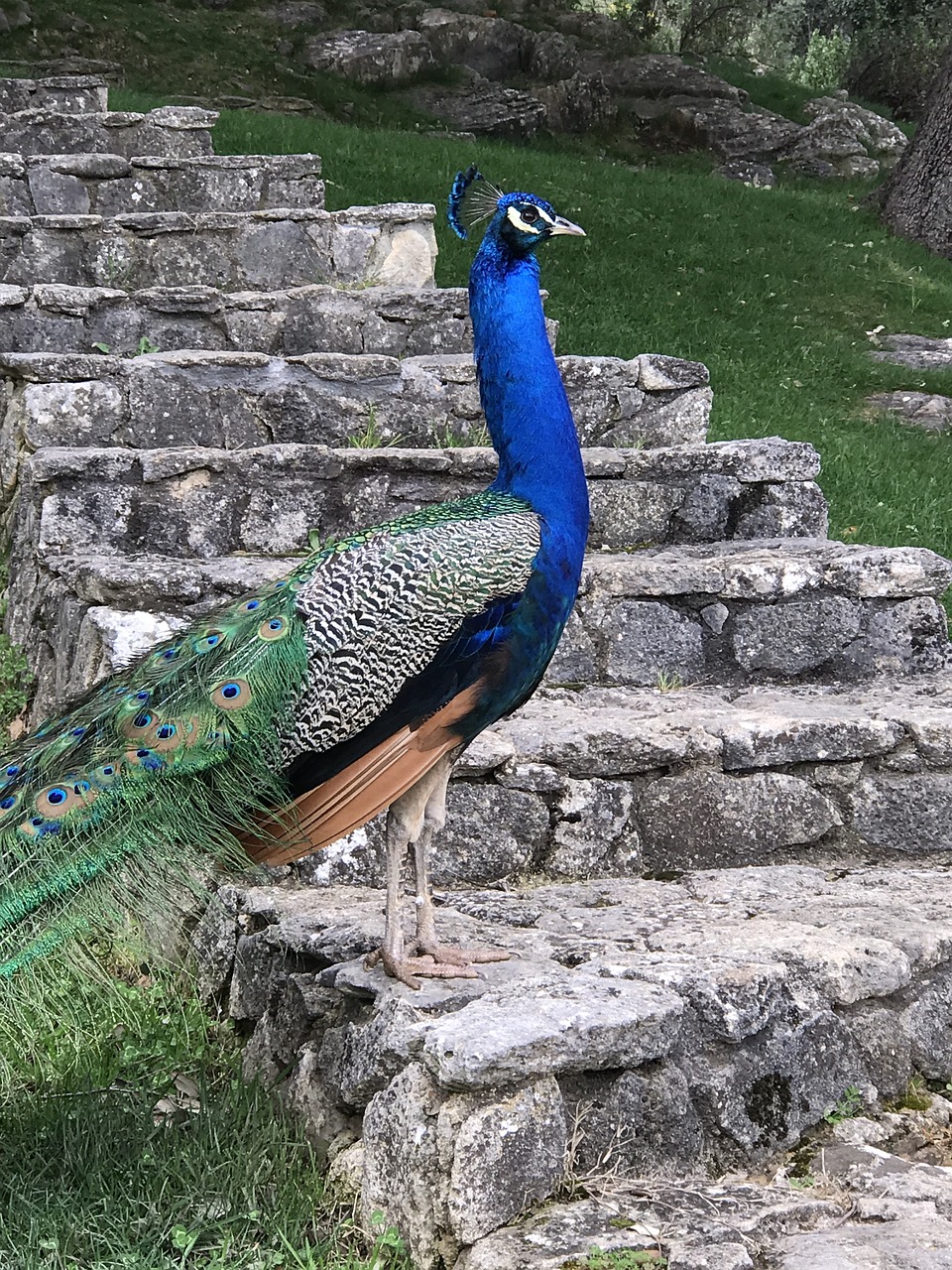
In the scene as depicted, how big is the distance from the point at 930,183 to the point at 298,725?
38.5 feet

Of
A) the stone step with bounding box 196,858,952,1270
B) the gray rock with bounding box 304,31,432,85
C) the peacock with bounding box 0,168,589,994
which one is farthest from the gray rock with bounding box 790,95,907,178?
the peacock with bounding box 0,168,589,994

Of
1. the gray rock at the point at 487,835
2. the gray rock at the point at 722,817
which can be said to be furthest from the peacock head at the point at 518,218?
the gray rock at the point at 722,817

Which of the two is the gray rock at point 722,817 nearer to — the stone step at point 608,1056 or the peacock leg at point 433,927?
the stone step at point 608,1056

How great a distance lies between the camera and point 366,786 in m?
3.15

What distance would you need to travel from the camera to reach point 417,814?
3.42 m

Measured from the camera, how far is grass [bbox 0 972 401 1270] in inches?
116

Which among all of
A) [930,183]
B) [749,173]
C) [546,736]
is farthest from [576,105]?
[546,736]

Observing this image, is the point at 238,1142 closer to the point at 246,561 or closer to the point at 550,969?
the point at 550,969

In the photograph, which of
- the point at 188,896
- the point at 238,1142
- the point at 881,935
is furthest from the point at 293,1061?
the point at 881,935

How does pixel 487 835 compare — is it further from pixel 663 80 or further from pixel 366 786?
pixel 663 80

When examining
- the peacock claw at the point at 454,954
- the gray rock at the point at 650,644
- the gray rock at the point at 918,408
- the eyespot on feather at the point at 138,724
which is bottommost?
the peacock claw at the point at 454,954

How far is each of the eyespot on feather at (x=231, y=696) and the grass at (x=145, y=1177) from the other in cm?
68

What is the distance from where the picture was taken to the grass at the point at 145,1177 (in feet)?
9.70

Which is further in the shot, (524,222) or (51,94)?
(51,94)
